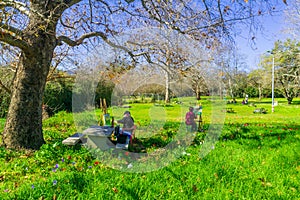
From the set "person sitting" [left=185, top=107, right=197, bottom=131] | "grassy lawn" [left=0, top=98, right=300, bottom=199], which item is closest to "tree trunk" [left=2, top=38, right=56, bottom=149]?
"grassy lawn" [left=0, top=98, right=300, bottom=199]

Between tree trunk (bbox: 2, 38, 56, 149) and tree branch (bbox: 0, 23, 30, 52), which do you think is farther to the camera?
tree trunk (bbox: 2, 38, 56, 149)

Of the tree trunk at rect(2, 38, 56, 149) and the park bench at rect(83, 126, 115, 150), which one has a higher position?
the tree trunk at rect(2, 38, 56, 149)

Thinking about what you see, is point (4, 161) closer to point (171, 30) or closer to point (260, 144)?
point (171, 30)

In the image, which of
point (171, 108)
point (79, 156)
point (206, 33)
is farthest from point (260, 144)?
point (171, 108)

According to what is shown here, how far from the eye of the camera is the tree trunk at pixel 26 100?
4.66 metres

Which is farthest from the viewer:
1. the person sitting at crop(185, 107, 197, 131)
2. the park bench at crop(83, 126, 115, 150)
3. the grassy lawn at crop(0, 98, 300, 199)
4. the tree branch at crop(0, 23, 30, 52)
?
the person sitting at crop(185, 107, 197, 131)

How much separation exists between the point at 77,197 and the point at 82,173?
739mm

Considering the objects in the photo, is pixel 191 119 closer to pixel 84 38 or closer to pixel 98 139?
pixel 98 139

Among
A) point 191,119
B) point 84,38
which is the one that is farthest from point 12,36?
point 191,119

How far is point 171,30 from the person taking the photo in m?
6.05

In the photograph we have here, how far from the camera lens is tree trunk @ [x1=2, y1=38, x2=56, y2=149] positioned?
4664mm

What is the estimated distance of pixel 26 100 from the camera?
15.4 ft

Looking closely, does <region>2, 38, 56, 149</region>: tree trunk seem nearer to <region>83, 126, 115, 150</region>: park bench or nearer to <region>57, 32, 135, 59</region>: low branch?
<region>57, 32, 135, 59</region>: low branch

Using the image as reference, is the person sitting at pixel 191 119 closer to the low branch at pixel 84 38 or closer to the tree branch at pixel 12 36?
the low branch at pixel 84 38
